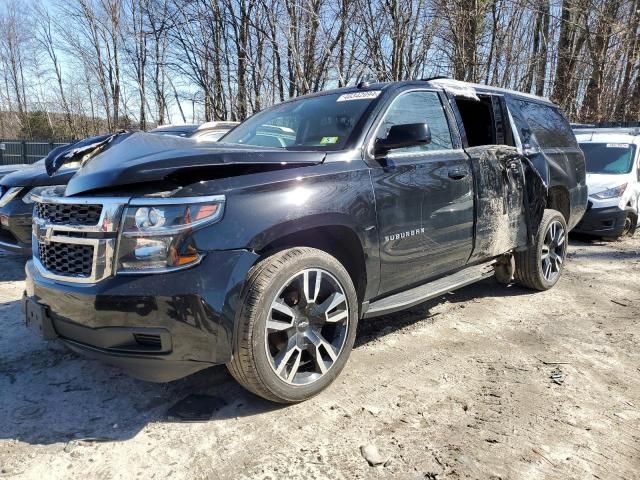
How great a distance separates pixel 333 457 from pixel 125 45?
24962mm

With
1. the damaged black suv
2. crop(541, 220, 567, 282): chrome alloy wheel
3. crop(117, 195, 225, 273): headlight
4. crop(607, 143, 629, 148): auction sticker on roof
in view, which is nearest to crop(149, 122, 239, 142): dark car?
the damaged black suv

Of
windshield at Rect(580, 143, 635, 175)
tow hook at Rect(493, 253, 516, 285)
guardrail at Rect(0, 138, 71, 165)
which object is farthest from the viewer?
guardrail at Rect(0, 138, 71, 165)

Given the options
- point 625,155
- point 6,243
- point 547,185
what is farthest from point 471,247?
point 625,155

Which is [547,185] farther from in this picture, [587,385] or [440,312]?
[587,385]

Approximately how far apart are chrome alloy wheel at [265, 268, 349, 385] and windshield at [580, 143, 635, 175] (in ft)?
24.1

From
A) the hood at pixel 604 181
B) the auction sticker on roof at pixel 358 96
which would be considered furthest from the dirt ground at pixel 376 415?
the hood at pixel 604 181

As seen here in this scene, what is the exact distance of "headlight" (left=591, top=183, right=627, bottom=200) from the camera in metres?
7.68

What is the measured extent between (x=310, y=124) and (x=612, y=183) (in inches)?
252

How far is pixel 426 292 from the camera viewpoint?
351 cm

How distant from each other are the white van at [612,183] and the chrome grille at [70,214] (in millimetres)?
7407

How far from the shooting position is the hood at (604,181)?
7.81 metres

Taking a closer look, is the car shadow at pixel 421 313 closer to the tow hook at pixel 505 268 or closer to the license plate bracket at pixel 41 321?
the tow hook at pixel 505 268

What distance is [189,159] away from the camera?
8.02 feet

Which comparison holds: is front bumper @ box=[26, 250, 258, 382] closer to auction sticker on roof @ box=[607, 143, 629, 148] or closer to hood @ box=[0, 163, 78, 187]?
hood @ box=[0, 163, 78, 187]
